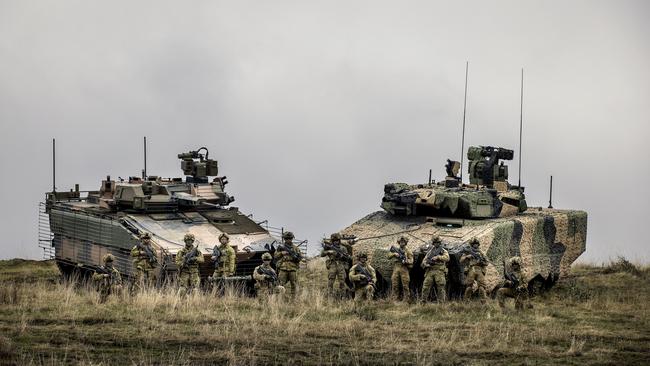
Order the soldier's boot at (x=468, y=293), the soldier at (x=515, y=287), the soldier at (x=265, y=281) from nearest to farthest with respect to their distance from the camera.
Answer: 1. the soldier at (x=515, y=287)
2. the soldier's boot at (x=468, y=293)
3. the soldier at (x=265, y=281)

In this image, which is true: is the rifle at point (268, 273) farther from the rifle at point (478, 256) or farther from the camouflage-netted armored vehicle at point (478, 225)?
the rifle at point (478, 256)

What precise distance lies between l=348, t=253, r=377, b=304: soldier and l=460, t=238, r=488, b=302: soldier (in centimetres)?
167

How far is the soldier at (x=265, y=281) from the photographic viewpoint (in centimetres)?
1998

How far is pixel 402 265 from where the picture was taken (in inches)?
792

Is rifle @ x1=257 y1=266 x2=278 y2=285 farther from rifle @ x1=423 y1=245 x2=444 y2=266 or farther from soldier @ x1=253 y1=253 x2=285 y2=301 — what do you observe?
rifle @ x1=423 y1=245 x2=444 y2=266

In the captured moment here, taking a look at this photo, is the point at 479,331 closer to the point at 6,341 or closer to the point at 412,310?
the point at 412,310

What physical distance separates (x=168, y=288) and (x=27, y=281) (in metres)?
6.23

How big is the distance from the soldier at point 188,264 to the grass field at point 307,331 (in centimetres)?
56

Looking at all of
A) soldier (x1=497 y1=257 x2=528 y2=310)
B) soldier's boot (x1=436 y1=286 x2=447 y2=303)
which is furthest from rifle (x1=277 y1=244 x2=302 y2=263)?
soldier (x1=497 y1=257 x2=528 y2=310)

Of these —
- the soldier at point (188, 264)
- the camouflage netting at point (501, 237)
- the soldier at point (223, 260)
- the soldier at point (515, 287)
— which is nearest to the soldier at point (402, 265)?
the camouflage netting at point (501, 237)

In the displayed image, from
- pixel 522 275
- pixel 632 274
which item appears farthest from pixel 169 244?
pixel 632 274

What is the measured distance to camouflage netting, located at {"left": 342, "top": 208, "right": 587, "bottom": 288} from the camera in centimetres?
2052

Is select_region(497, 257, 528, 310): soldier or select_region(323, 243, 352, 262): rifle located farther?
select_region(323, 243, 352, 262): rifle

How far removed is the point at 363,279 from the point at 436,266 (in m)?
1.36
